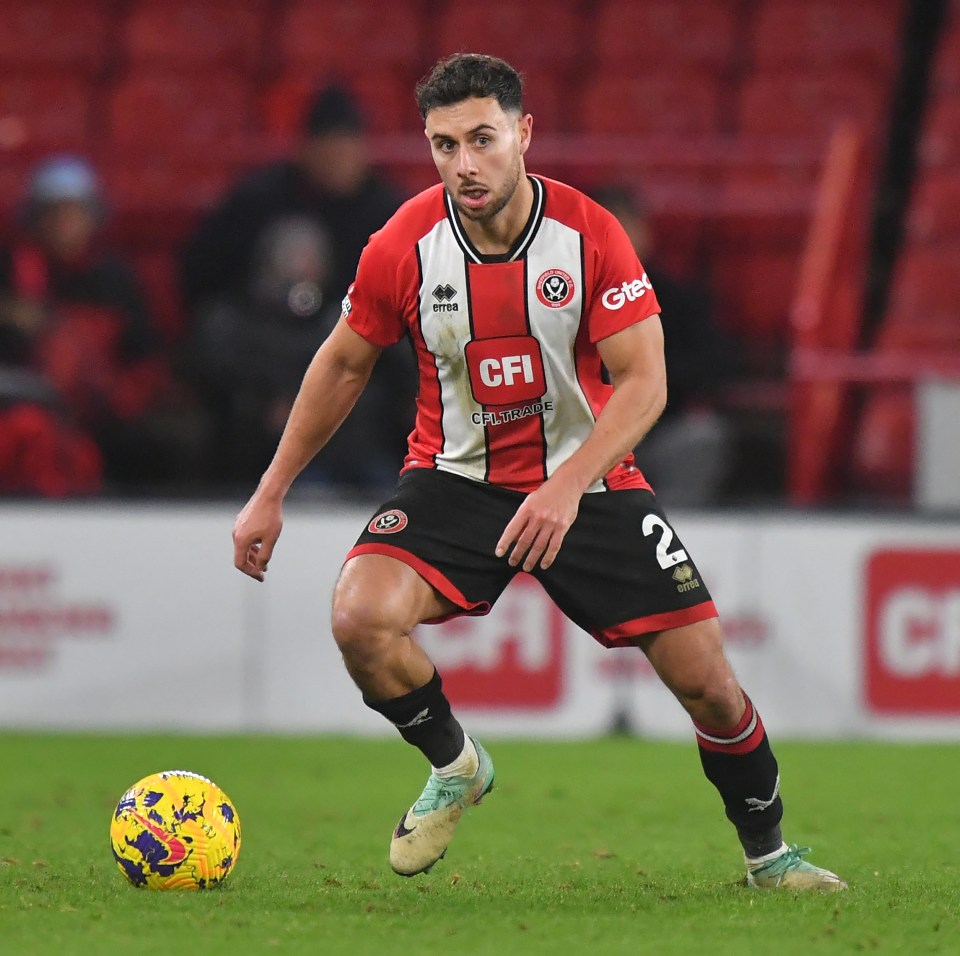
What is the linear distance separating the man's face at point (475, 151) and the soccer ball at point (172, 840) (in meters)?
1.77

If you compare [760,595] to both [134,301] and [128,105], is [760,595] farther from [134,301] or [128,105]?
[128,105]

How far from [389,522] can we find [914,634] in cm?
506

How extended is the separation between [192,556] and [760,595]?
9.80ft

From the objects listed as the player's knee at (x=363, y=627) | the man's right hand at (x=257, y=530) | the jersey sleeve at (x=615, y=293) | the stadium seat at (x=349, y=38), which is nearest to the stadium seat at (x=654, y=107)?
the stadium seat at (x=349, y=38)

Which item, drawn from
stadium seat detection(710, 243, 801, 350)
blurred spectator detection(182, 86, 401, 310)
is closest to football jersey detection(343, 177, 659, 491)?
blurred spectator detection(182, 86, 401, 310)

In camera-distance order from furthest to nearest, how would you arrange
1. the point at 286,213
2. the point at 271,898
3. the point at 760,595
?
the point at 286,213, the point at 760,595, the point at 271,898

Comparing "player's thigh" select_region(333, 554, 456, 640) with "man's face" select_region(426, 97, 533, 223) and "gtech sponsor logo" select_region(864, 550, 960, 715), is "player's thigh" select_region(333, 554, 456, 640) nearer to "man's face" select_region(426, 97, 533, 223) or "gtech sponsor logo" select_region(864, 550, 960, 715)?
"man's face" select_region(426, 97, 533, 223)

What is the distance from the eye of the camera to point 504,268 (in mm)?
5023

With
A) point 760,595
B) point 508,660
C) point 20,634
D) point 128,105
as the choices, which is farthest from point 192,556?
point 128,105

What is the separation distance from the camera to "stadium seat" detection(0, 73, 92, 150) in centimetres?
1310

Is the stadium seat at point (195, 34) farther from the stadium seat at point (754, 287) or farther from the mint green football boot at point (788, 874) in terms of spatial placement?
the mint green football boot at point (788, 874)

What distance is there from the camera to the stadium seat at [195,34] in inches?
522

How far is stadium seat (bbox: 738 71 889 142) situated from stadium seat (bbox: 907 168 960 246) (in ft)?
2.86

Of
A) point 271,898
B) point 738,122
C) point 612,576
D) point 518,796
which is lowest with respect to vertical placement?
point 518,796
